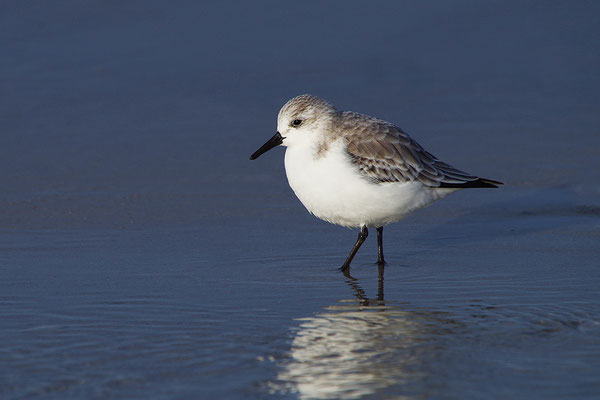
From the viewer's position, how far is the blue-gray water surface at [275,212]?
4805 mm

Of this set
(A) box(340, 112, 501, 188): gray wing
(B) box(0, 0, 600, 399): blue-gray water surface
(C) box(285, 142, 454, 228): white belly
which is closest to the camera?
(B) box(0, 0, 600, 399): blue-gray water surface

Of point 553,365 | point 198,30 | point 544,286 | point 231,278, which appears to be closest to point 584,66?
point 198,30

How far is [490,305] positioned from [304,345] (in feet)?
4.67

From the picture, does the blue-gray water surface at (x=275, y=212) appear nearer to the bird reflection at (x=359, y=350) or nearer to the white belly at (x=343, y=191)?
the bird reflection at (x=359, y=350)

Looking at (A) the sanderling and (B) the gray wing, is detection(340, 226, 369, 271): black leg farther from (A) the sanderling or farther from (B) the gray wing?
(B) the gray wing

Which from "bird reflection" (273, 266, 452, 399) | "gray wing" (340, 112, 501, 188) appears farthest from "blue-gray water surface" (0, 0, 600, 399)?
"gray wing" (340, 112, 501, 188)

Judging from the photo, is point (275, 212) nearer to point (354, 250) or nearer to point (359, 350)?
→ point (354, 250)

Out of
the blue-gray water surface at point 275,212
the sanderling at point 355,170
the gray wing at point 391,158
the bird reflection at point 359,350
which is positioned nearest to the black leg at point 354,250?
the sanderling at point 355,170

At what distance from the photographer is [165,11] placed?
11.9m

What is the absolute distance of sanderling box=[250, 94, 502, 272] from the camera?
6.80 metres

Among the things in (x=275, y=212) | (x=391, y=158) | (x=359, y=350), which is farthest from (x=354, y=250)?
(x=359, y=350)

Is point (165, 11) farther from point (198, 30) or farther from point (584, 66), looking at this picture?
point (584, 66)

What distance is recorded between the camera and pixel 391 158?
23.0ft

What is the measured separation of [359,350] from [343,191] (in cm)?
200
